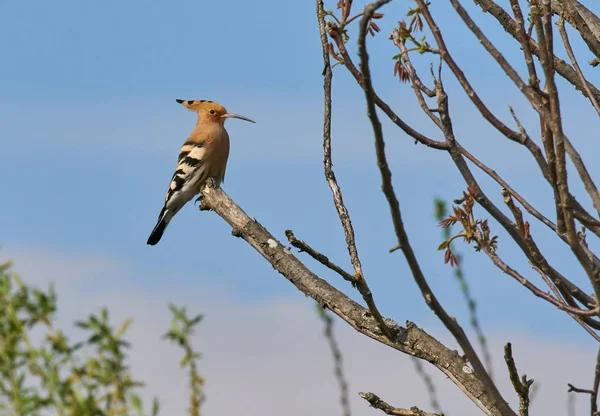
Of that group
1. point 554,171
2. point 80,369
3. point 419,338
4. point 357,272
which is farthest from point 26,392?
point 419,338

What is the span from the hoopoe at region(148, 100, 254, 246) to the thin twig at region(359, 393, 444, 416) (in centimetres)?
475

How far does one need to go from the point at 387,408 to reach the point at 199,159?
17.7 feet

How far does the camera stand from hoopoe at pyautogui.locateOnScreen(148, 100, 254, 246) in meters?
8.65

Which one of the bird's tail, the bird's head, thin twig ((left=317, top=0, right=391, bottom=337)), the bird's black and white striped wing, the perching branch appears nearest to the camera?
the perching branch

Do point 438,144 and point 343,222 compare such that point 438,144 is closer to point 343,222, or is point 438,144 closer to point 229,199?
point 343,222

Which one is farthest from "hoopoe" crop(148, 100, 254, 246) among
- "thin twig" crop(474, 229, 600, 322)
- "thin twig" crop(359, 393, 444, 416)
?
"thin twig" crop(474, 229, 600, 322)

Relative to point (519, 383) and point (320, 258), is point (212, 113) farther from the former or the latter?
point (519, 383)

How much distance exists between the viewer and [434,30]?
317cm

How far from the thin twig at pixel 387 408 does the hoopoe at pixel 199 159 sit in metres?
4.75

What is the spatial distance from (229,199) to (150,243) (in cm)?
381

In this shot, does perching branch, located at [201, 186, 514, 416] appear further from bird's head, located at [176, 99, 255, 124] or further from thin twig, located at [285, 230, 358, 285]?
bird's head, located at [176, 99, 255, 124]

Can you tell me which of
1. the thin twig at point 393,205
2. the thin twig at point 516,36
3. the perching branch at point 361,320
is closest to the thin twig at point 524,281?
the thin twig at point 393,205

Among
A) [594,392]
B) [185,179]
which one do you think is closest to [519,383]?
[594,392]

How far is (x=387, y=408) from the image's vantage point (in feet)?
12.4
